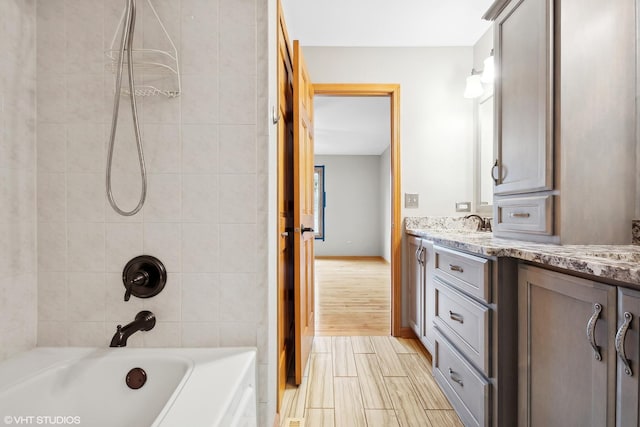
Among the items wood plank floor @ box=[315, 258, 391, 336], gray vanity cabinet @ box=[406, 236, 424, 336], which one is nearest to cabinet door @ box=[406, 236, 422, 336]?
gray vanity cabinet @ box=[406, 236, 424, 336]

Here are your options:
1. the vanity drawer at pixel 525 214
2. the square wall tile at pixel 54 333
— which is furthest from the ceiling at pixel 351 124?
the square wall tile at pixel 54 333

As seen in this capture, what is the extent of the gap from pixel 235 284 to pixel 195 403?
431 mm

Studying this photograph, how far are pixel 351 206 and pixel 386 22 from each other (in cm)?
538

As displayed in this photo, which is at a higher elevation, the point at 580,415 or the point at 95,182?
the point at 95,182

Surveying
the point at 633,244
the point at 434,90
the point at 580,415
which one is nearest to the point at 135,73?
the point at 580,415

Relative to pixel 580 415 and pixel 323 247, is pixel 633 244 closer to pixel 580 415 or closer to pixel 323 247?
pixel 580 415

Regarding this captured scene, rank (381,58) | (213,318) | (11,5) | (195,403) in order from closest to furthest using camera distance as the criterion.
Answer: (195,403)
(11,5)
(213,318)
(381,58)

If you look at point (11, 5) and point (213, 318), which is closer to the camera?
point (11, 5)

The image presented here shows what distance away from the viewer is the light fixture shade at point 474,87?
2371 millimetres

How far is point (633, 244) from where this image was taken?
1.23m

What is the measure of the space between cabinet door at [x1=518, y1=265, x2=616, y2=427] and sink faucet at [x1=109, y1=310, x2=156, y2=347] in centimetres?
134

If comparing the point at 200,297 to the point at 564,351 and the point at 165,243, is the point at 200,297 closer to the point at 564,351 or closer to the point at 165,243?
the point at 165,243

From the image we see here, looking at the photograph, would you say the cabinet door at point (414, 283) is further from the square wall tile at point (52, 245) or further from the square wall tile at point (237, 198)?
the square wall tile at point (52, 245)

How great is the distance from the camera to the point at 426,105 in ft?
8.61
